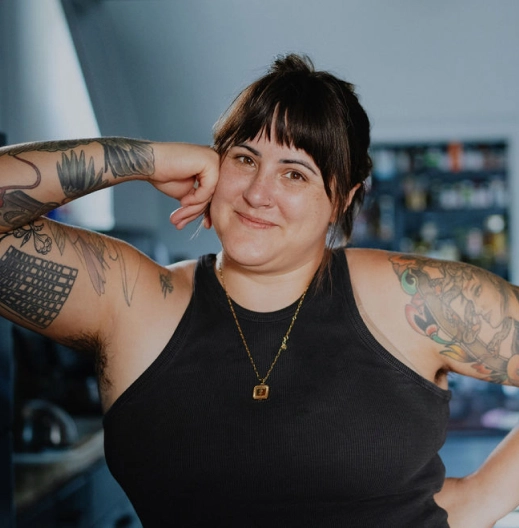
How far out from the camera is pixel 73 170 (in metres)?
1.28

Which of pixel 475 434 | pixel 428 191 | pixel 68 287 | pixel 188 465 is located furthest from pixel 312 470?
pixel 428 191

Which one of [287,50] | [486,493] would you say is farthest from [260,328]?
[287,50]

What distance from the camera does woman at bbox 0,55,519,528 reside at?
1.27 metres

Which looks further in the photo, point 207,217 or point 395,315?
point 207,217

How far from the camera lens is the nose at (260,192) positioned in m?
1.29

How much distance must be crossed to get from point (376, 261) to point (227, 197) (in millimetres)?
287

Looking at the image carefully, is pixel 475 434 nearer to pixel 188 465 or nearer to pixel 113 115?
pixel 113 115

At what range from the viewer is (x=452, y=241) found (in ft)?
22.2

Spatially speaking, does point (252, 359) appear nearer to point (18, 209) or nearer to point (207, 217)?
point (207, 217)

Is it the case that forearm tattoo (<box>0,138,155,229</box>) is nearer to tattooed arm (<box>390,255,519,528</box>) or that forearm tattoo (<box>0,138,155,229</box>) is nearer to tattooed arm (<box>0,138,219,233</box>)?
tattooed arm (<box>0,138,219,233</box>)

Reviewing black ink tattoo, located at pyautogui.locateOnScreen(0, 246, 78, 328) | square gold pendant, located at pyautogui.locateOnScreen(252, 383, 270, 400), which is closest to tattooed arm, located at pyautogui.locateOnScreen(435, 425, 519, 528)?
square gold pendant, located at pyautogui.locateOnScreen(252, 383, 270, 400)

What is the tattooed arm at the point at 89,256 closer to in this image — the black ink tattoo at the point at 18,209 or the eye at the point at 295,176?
the black ink tattoo at the point at 18,209

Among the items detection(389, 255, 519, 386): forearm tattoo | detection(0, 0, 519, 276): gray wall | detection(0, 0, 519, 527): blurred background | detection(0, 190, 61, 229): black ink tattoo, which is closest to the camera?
detection(0, 190, 61, 229): black ink tattoo

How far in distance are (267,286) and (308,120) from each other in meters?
0.31
